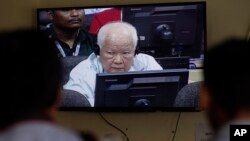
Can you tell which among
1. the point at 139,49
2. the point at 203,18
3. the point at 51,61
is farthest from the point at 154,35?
the point at 51,61

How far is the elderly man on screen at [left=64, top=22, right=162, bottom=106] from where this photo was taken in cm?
316

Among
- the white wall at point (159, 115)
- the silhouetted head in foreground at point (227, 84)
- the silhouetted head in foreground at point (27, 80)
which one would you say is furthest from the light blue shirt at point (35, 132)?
the white wall at point (159, 115)

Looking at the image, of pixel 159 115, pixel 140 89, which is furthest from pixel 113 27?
pixel 159 115

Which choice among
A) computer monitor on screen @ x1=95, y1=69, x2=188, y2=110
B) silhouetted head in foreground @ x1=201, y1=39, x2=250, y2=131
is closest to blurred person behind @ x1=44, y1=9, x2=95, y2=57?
computer monitor on screen @ x1=95, y1=69, x2=188, y2=110

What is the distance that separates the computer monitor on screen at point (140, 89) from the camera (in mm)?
3105

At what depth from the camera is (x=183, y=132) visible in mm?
3199

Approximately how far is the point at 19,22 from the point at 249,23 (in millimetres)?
1630

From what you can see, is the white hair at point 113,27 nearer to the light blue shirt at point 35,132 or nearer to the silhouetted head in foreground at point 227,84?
the silhouetted head in foreground at point 227,84

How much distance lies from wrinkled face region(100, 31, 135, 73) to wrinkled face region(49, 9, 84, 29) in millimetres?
248

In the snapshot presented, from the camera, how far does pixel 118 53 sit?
10.4ft

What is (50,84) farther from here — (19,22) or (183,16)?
(19,22)

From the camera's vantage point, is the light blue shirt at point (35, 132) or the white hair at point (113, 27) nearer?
the light blue shirt at point (35, 132)

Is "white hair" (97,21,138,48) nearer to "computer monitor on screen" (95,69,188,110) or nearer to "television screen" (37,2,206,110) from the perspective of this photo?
"television screen" (37,2,206,110)

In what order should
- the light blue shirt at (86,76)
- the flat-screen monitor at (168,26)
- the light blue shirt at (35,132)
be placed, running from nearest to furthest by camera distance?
the light blue shirt at (35,132), the flat-screen monitor at (168,26), the light blue shirt at (86,76)
